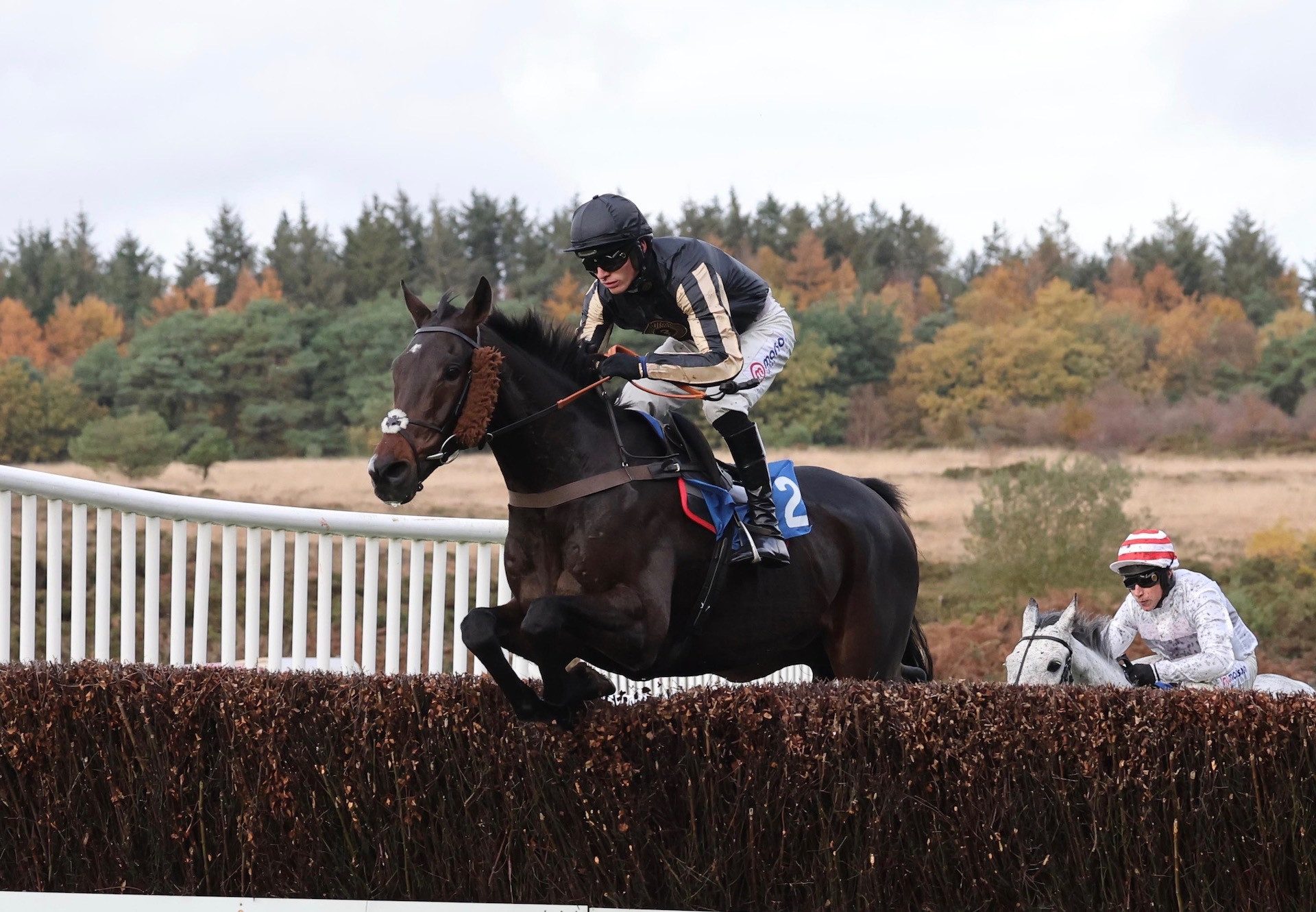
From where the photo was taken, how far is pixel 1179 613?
5918 millimetres

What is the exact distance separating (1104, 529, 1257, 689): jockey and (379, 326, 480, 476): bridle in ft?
9.23

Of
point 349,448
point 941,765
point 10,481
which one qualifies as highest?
point 10,481

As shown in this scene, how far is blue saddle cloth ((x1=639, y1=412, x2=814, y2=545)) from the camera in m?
4.73

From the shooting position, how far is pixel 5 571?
6047 millimetres

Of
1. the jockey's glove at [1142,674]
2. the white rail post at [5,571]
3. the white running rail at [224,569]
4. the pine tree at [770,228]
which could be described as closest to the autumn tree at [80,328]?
the pine tree at [770,228]

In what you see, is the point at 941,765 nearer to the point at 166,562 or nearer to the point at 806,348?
the point at 166,562

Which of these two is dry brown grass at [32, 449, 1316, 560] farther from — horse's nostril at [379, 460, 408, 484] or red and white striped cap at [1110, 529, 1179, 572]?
horse's nostril at [379, 460, 408, 484]

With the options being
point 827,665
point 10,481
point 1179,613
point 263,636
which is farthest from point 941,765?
point 263,636

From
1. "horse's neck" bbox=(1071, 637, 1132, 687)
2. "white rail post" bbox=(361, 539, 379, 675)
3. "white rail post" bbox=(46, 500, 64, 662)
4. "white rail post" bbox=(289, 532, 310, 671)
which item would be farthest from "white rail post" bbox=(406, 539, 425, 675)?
"horse's neck" bbox=(1071, 637, 1132, 687)

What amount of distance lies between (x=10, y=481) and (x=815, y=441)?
18.3 metres

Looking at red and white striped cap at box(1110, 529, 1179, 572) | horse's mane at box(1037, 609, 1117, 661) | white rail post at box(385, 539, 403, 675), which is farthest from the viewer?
white rail post at box(385, 539, 403, 675)

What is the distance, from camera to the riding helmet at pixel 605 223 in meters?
4.55

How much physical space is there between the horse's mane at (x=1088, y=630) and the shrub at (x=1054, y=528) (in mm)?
8704

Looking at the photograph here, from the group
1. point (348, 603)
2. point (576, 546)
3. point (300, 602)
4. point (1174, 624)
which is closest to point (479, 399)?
point (576, 546)
